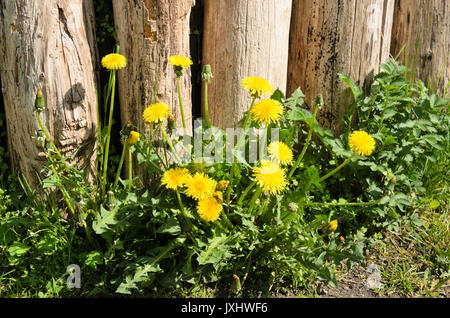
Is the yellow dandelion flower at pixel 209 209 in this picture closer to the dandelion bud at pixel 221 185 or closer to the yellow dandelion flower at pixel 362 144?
the dandelion bud at pixel 221 185

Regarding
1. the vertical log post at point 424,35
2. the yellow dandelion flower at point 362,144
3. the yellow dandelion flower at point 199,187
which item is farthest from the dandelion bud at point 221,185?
the vertical log post at point 424,35

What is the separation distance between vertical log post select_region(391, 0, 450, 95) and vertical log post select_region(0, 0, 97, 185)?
6.61 ft

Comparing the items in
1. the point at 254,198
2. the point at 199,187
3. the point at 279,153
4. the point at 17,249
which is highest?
the point at 279,153

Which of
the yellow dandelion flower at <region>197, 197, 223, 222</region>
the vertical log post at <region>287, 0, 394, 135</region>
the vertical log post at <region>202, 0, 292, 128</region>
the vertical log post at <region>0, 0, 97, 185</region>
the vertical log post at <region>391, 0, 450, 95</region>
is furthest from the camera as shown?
the vertical log post at <region>391, 0, 450, 95</region>

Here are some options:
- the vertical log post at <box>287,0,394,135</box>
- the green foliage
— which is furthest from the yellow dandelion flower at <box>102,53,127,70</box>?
the vertical log post at <box>287,0,394,135</box>

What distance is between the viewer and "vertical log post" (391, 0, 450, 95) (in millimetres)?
3311

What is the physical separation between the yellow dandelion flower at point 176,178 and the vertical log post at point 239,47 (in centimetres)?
72

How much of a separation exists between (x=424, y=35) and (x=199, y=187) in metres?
2.04

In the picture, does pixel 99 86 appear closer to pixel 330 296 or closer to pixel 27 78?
pixel 27 78

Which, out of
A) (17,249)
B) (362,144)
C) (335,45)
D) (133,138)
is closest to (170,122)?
(133,138)

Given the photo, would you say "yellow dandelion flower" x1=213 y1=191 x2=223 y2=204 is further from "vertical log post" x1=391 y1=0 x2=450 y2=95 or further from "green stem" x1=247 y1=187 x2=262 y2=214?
"vertical log post" x1=391 y1=0 x2=450 y2=95

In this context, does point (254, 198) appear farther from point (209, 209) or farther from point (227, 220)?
point (209, 209)

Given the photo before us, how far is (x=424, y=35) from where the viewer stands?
335 cm

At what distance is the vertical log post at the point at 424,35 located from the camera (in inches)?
130
